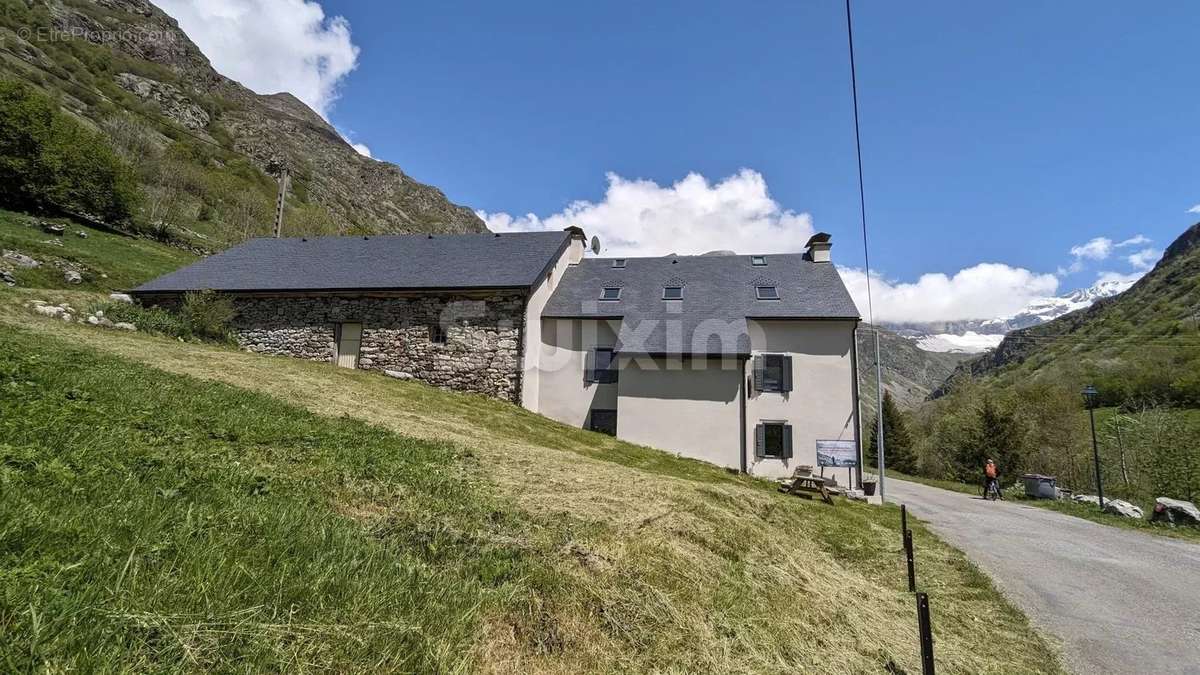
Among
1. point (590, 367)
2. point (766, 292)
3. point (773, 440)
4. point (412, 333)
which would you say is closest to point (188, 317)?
point (412, 333)

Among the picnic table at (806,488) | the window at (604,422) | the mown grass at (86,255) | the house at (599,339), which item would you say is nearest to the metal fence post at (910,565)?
the picnic table at (806,488)

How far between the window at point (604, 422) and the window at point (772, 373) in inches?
228

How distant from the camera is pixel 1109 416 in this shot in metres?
36.2

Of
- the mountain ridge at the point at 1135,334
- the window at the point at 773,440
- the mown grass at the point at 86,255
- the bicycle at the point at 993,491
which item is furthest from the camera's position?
the mountain ridge at the point at 1135,334

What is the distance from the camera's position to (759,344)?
18.9 meters

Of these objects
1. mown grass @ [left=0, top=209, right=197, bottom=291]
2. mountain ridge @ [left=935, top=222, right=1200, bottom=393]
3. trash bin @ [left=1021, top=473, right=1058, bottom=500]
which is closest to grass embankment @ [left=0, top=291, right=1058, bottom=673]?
trash bin @ [left=1021, top=473, right=1058, bottom=500]

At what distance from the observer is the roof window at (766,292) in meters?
20.3

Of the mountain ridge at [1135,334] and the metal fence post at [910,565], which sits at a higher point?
the mountain ridge at [1135,334]

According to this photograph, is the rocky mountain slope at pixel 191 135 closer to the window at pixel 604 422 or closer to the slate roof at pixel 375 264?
the slate roof at pixel 375 264

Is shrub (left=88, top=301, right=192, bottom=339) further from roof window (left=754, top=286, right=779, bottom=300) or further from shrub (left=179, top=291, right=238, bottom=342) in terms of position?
roof window (left=754, top=286, right=779, bottom=300)

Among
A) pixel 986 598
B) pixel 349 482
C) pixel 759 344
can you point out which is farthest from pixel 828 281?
pixel 349 482

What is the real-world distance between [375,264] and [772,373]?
60.3 ft

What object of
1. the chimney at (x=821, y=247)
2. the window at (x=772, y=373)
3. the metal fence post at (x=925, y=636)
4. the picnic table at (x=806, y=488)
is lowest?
the picnic table at (x=806, y=488)

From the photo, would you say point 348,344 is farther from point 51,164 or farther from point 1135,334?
point 1135,334
